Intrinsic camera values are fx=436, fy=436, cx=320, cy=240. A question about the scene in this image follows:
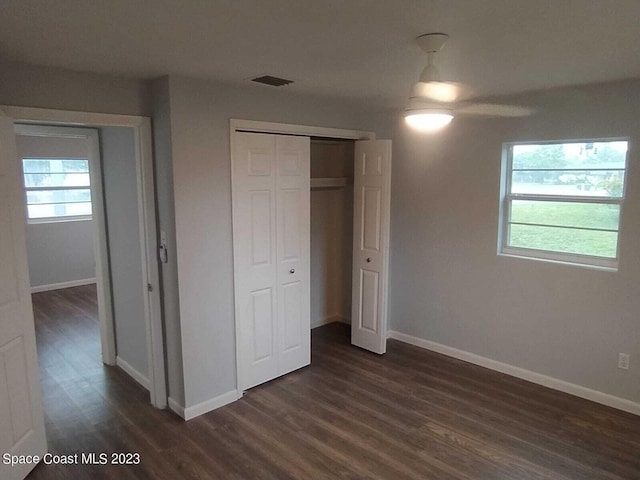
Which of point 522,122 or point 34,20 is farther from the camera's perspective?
point 522,122

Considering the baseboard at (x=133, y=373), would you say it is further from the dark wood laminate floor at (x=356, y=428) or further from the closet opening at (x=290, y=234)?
the closet opening at (x=290, y=234)

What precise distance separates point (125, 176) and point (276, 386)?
2.19 metres

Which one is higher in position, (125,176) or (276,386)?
(125,176)

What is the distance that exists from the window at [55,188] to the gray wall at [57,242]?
14 cm

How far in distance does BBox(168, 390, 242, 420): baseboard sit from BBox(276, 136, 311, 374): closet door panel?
1.86 feet

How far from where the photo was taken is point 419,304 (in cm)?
461

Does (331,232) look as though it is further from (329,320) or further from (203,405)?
(203,405)

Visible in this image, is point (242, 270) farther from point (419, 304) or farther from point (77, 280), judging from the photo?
point (77, 280)

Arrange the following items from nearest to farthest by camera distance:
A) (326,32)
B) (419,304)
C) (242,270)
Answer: (326,32) → (242,270) → (419,304)

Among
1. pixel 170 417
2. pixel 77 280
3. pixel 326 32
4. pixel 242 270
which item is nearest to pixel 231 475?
pixel 170 417

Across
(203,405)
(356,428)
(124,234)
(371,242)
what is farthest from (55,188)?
(356,428)

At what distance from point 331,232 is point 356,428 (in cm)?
255

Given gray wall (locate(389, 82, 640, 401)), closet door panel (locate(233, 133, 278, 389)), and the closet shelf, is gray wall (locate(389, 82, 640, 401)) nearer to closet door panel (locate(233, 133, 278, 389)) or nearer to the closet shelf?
the closet shelf

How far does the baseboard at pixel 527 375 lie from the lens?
339 centimetres
